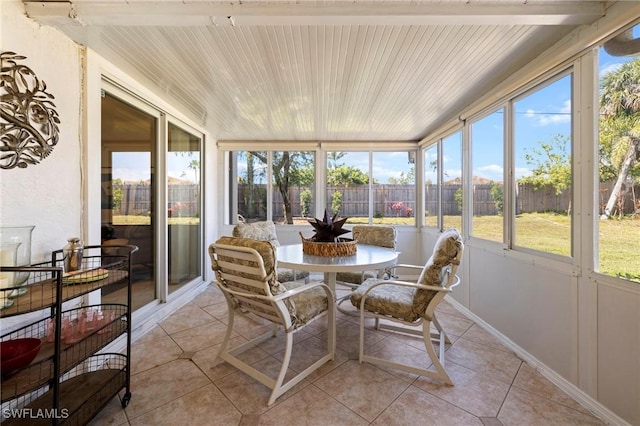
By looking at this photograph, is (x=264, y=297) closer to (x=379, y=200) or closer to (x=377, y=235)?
(x=377, y=235)

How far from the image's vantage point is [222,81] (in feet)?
7.57

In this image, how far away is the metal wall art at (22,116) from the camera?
4.37 ft

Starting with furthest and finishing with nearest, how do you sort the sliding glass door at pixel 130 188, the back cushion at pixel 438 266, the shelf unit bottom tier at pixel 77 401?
the sliding glass door at pixel 130 188, the back cushion at pixel 438 266, the shelf unit bottom tier at pixel 77 401

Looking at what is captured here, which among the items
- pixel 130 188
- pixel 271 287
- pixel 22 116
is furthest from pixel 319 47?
pixel 130 188

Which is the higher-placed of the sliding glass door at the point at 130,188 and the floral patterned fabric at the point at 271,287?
the sliding glass door at the point at 130,188

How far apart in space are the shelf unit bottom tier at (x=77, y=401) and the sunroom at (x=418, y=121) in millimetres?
462

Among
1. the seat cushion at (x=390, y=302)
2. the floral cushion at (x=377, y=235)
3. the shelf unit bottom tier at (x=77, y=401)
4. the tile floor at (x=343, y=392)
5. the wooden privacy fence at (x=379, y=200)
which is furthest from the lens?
the floral cushion at (x=377, y=235)

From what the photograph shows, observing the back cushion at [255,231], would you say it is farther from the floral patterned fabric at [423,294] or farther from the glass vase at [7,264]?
the glass vase at [7,264]

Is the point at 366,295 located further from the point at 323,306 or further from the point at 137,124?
the point at 137,124

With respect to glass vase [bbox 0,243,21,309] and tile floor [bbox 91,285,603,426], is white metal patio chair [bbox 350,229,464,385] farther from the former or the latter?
glass vase [bbox 0,243,21,309]

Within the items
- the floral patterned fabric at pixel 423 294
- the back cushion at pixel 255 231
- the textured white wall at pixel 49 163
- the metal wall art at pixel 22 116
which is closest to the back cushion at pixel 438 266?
the floral patterned fabric at pixel 423 294

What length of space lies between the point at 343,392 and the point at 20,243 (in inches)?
78.3

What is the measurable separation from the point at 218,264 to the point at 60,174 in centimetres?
116

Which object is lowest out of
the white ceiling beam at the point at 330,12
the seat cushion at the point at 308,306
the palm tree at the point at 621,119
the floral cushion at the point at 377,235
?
the seat cushion at the point at 308,306
